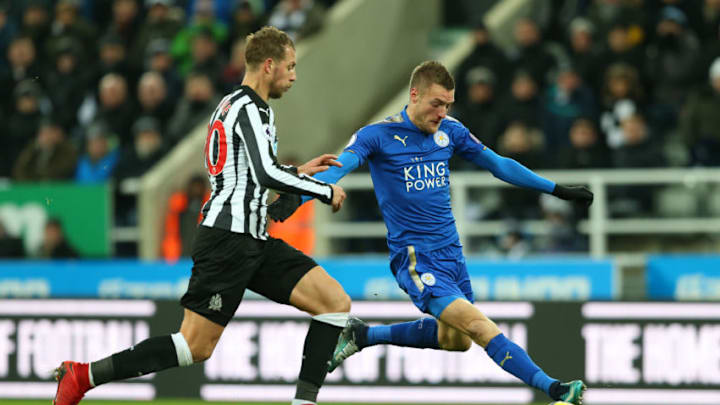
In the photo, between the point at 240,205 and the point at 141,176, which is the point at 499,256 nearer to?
the point at 141,176

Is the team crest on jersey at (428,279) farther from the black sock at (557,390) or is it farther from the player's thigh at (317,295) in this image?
the black sock at (557,390)

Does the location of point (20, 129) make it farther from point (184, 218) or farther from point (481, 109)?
point (481, 109)

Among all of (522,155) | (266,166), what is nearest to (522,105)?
(522,155)

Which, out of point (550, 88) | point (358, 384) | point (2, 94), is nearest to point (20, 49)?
point (2, 94)

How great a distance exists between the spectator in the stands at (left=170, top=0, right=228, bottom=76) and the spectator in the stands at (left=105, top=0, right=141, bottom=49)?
2.99 feet

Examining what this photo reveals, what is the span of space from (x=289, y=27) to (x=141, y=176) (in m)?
2.82

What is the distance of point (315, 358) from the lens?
640cm

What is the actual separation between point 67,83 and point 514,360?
9717 mm

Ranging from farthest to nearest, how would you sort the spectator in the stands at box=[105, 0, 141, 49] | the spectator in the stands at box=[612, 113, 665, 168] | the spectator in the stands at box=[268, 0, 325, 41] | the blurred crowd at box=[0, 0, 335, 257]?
1. the spectator in the stands at box=[105, 0, 141, 49]
2. the spectator in the stands at box=[268, 0, 325, 41]
3. the blurred crowd at box=[0, 0, 335, 257]
4. the spectator in the stands at box=[612, 113, 665, 168]

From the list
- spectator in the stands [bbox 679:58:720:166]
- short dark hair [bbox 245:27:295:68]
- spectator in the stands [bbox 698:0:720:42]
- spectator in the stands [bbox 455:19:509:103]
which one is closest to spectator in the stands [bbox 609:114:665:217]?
spectator in the stands [bbox 679:58:720:166]

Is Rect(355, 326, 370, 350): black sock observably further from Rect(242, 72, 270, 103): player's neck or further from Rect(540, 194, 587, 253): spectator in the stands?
Rect(540, 194, 587, 253): spectator in the stands

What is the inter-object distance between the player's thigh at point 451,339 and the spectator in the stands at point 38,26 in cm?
1025

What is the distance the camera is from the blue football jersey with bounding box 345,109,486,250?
6898 millimetres

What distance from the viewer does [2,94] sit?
15.7m
